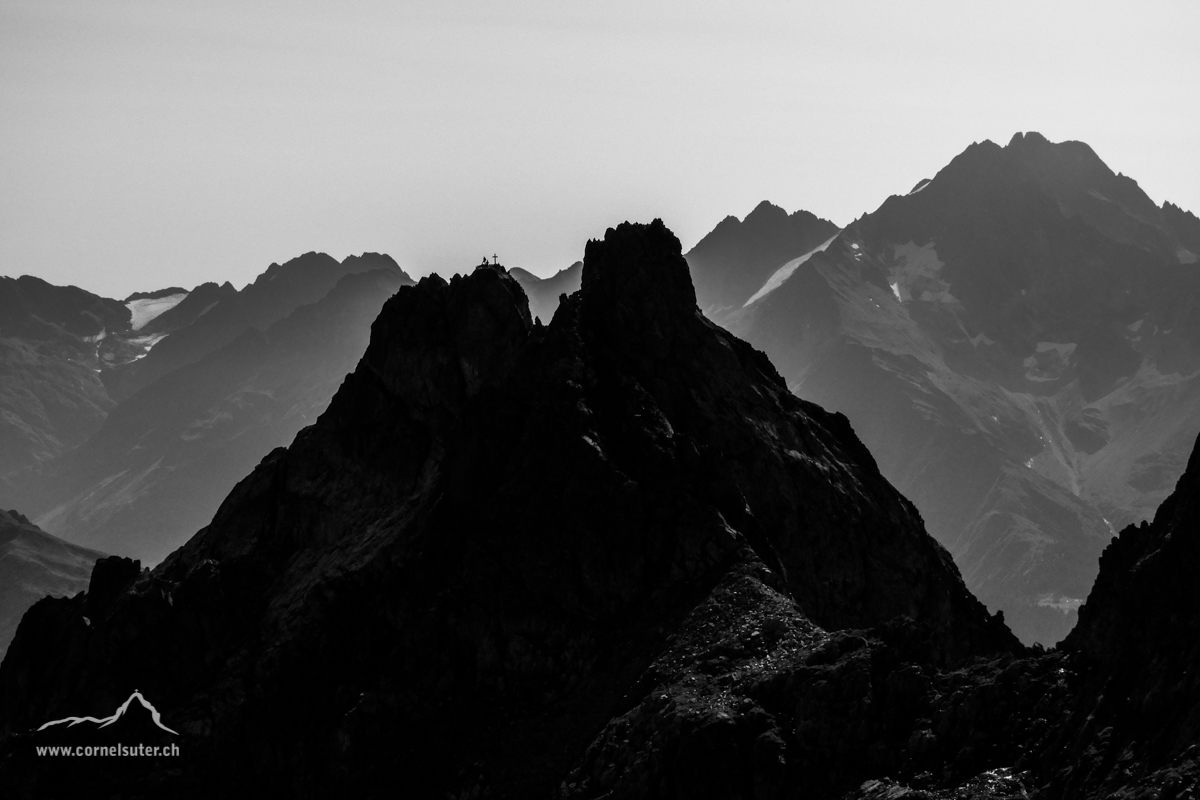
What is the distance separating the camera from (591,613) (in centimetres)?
10988

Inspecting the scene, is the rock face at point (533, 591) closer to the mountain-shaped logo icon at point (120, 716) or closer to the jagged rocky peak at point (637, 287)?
the jagged rocky peak at point (637, 287)

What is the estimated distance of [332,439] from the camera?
129 meters

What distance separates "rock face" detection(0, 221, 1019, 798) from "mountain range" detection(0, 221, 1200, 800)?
212 mm

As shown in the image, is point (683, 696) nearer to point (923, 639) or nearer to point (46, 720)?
point (923, 639)

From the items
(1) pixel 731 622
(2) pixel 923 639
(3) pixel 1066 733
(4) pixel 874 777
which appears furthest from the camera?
(1) pixel 731 622

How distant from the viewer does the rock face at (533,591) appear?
319ft

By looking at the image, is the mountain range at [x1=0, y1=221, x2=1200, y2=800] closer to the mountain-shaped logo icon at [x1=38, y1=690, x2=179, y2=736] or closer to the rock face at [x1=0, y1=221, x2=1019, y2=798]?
the rock face at [x1=0, y1=221, x2=1019, y2=798]

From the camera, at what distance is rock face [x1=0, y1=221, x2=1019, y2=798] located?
9712 cm

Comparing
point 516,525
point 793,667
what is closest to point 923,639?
point 793,667

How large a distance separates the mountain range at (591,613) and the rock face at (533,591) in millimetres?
212

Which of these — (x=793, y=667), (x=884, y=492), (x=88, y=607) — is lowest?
(x=793, y=667)

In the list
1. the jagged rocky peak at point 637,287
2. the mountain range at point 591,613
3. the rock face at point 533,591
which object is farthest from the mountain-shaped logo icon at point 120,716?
the jagged rocky peak at point 637,287

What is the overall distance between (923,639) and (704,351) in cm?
4130

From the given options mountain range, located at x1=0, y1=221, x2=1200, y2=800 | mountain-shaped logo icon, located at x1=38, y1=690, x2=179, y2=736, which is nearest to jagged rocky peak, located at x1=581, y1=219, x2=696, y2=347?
mountain range, located at x1=0, y1=221, x2=1200, y2=800
